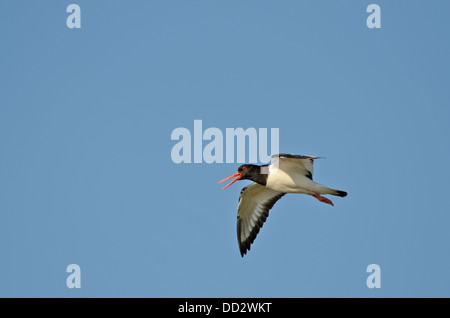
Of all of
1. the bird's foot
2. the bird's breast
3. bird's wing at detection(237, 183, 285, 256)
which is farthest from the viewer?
bird's wing at detection(237, 183, 285, 256)

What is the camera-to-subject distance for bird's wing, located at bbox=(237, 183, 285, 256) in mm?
18188

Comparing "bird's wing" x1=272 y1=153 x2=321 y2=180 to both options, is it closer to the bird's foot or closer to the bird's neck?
the bird's neck

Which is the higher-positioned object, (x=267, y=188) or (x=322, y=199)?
(x=267, y=188)

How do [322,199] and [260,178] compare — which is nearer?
[260,178]

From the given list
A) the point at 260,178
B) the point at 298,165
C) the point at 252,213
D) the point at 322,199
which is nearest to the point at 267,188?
the point at 252,213

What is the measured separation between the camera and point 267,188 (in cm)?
1800

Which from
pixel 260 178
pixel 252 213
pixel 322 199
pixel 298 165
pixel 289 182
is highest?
pixel 298 165

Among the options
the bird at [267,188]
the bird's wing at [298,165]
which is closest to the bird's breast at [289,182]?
the bird at [267,188]

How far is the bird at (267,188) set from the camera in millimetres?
16234

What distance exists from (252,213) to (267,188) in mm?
843

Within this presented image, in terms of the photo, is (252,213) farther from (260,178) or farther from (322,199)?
(322,199)

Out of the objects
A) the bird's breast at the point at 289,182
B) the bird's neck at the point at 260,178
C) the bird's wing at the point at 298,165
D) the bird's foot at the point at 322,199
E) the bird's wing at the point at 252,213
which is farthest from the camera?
the bird's wing at the point at 252,213

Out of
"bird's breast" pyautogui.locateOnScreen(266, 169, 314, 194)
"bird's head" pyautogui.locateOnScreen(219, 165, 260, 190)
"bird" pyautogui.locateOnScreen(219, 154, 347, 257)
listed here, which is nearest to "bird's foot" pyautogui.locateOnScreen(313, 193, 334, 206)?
"bird" pyautogui.locateOnScreen(219, 154, 347, 257)

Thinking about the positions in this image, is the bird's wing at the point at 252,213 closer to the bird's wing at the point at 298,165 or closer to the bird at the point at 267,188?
the bird at the point at 267,188
